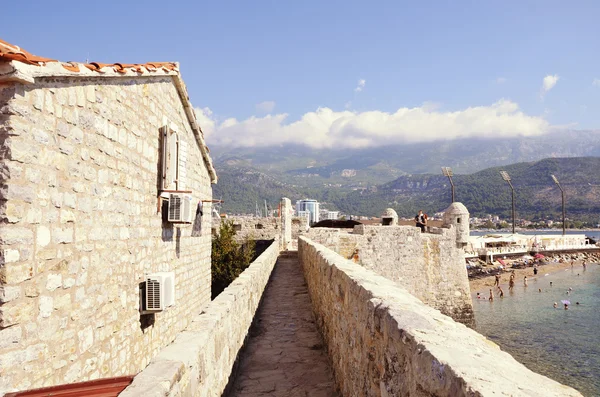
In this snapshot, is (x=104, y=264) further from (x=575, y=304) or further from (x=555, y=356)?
(x=575, y=304)

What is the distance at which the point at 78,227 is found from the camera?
14.2 ft

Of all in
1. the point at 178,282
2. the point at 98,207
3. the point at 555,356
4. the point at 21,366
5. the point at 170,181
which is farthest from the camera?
the point at 555,356

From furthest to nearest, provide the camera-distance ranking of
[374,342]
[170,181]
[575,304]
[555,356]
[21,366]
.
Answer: [575,304] → [555,356] → [170,181] → [21,366] → [374,342]

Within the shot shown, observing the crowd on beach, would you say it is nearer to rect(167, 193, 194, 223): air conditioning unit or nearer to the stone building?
rect(167, 193, 194, 223): air conditioning unit

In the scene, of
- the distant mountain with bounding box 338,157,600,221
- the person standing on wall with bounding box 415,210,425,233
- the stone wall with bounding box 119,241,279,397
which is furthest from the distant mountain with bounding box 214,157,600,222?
the stone wall with bounding box 119,241,279,397

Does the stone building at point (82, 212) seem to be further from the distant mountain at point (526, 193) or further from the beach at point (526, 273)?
the distant mountain at point (526, 193)

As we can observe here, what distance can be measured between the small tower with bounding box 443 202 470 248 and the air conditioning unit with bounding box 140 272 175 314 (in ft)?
59.9

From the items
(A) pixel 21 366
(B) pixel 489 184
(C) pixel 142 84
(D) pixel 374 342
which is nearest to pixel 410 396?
(D) pixel 374 342

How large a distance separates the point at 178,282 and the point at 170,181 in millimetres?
2137

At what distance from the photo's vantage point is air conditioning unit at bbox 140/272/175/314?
5.96m

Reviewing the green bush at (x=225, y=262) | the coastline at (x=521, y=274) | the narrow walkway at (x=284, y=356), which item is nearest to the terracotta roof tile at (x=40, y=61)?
the narrow walkway at (x=284, y=356)

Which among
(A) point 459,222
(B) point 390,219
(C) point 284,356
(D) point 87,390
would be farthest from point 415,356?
(B) point 390,219

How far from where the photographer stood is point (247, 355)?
19.1ft

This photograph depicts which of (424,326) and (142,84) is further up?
(142,84)
